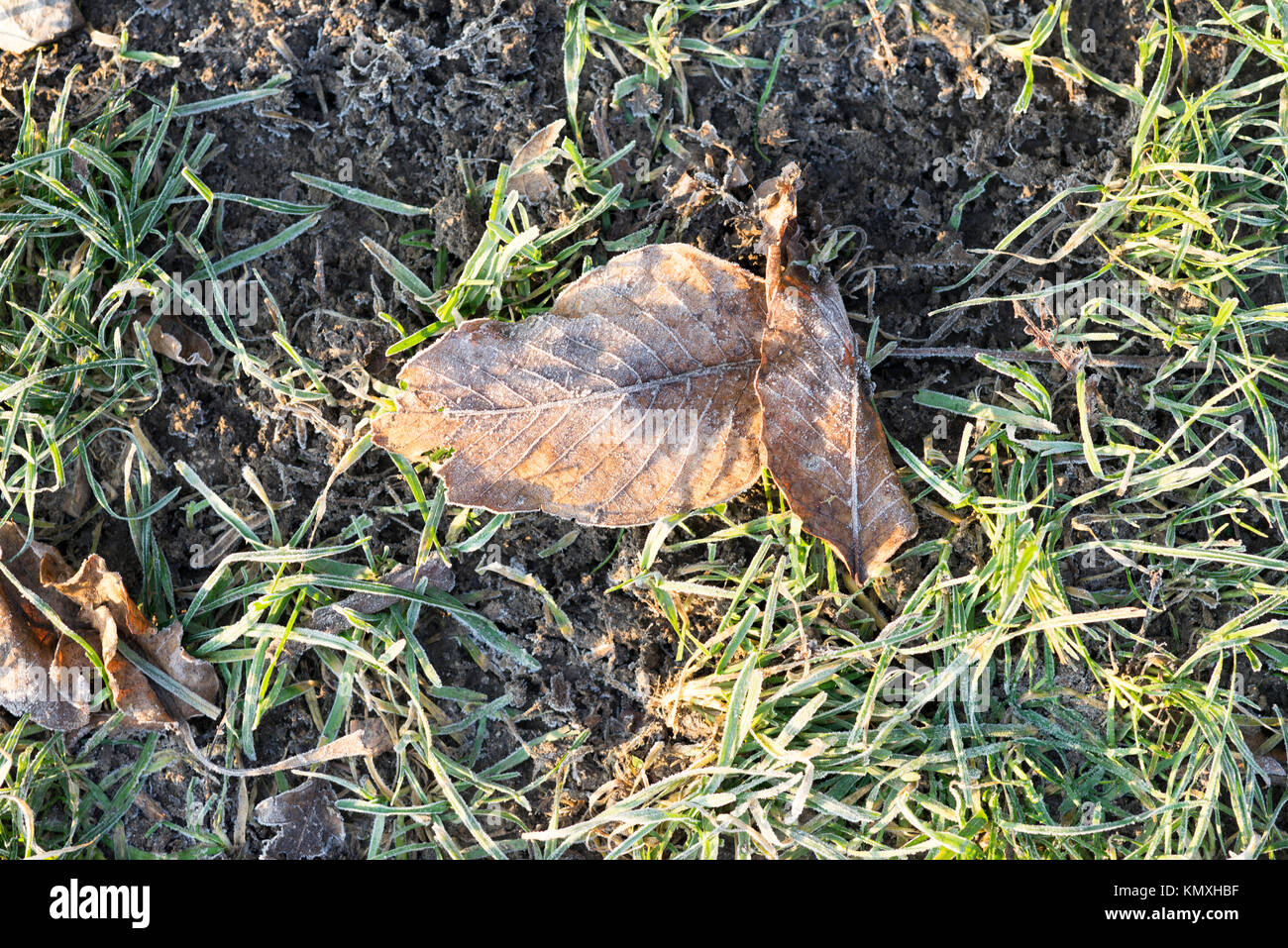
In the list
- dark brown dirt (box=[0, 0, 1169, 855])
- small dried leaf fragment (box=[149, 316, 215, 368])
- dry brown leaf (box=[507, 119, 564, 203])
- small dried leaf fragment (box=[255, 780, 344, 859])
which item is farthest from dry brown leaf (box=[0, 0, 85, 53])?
small dried leaf fragment (box=[255, 780, 344, 859])

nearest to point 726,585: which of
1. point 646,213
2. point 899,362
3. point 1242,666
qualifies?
point 899,362

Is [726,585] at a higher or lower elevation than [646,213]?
lower

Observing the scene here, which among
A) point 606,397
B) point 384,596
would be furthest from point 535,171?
point 384,596

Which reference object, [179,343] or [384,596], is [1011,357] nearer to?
[384,596]

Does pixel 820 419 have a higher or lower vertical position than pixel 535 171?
lower

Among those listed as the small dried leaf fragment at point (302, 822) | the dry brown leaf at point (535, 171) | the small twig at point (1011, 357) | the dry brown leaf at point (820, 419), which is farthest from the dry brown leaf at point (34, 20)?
the small twig at point (1011, 357)
